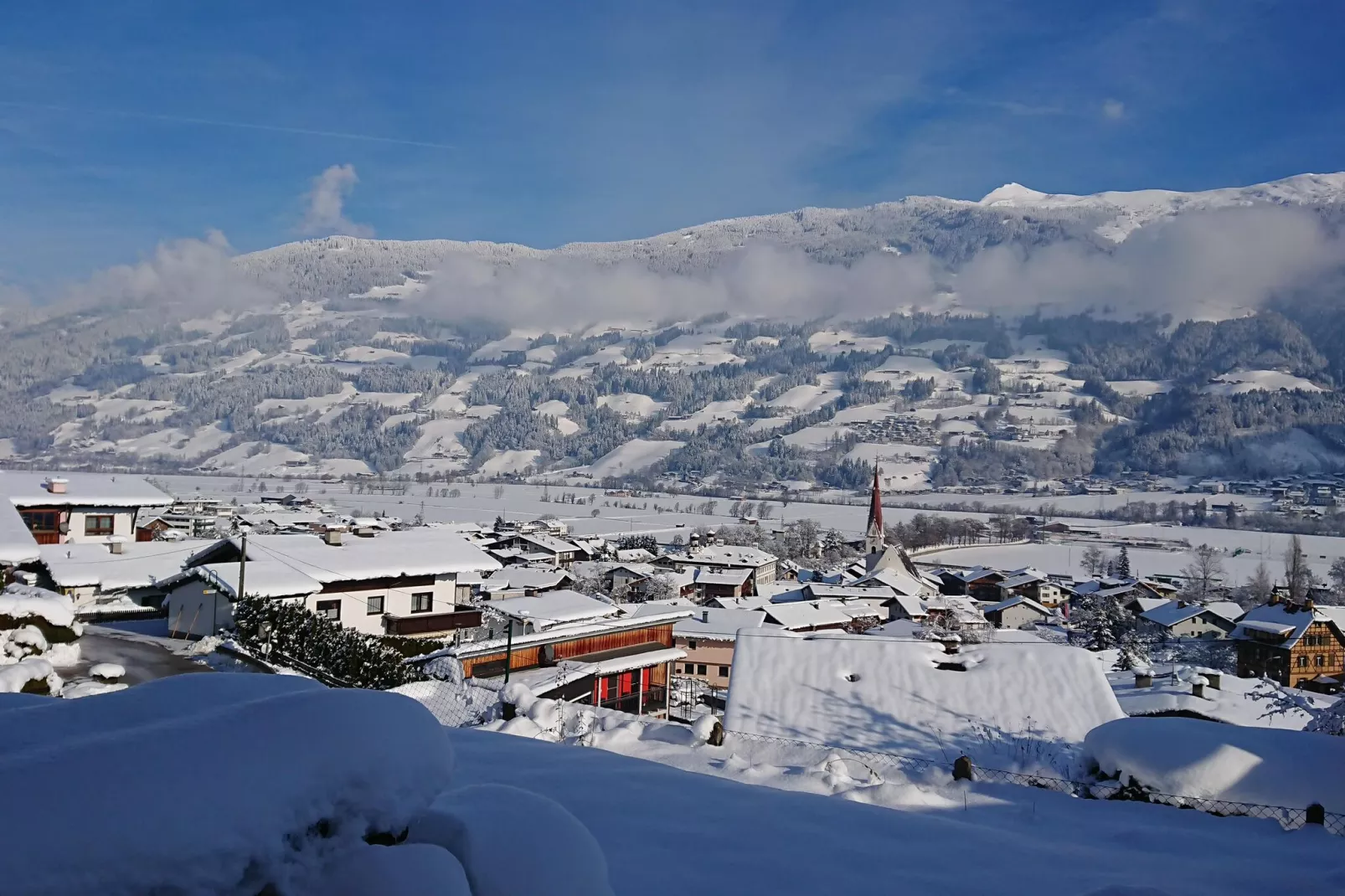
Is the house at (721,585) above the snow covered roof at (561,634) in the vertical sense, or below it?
below

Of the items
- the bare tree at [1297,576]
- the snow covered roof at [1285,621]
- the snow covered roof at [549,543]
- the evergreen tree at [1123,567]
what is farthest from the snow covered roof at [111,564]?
the evergreen tree at [1123,567]

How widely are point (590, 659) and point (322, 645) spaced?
6844 millimetres

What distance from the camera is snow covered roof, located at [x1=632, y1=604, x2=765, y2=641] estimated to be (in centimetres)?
3036

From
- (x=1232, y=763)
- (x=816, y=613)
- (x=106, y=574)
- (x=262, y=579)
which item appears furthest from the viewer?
(x=816, y=613)

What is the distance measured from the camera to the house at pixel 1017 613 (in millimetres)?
49375

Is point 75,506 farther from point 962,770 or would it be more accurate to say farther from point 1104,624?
point 1104,624

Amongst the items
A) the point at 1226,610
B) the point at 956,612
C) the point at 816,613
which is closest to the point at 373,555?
the point at 816,613

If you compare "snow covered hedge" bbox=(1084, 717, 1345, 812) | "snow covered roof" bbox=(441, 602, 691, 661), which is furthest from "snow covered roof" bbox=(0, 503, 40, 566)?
"snow covered hedge" bbox=(1084, 717, 1345, 812)

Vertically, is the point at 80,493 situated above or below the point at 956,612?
above

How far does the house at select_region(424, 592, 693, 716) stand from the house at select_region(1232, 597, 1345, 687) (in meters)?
25.5

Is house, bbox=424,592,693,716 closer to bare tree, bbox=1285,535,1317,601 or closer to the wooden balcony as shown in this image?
the wooden balcony

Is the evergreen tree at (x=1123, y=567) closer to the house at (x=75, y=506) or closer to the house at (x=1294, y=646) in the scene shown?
the house at (x=1294, y=646)

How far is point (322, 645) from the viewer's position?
39.4ft

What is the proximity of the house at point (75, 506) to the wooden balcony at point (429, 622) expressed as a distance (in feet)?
32.1
